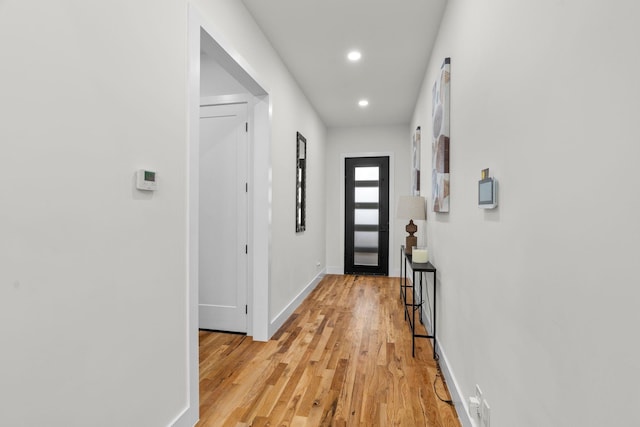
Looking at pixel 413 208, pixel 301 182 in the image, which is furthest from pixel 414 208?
pixel 301 182

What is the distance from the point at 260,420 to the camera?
1867 mm

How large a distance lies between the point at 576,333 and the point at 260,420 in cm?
169

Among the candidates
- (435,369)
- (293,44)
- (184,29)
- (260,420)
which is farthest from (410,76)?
(260,420)

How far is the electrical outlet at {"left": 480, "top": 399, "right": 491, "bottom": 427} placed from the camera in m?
1.44

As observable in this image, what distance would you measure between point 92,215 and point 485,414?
1.84m

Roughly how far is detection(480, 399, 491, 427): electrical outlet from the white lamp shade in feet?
7.16

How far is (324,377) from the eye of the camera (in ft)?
7.78

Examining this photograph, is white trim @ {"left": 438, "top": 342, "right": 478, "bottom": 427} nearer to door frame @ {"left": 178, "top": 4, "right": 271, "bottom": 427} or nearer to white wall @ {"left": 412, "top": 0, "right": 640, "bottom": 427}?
white wall @ {"left": 412, "top": 0, "right": 640, "bottom": 427}

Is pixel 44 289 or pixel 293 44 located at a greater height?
pixel 293 44

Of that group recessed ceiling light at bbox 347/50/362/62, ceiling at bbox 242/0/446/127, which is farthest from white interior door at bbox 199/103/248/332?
recessed ceiling light at bbox 347/50/362/62

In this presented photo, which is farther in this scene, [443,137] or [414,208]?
[414,208]

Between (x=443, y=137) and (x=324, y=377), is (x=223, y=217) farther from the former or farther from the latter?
(x=443, y=137)

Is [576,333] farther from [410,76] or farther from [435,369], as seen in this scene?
[410,76]

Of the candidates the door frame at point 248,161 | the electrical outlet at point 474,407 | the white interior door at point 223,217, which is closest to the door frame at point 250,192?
the door frame at point 248,161
